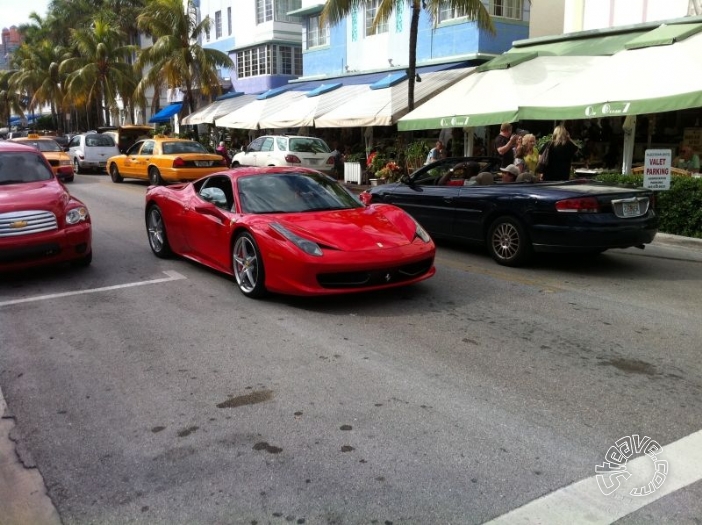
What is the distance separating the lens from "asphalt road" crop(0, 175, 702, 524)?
3.11 m

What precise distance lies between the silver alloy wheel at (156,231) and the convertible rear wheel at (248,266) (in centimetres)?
223

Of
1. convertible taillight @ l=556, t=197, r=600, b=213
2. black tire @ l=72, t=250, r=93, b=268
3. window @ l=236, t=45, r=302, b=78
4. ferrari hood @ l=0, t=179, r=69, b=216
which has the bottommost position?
black tire @ l=72, t=250, r=93, b=268

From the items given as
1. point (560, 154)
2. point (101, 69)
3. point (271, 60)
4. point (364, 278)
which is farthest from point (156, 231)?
point (101, 69)

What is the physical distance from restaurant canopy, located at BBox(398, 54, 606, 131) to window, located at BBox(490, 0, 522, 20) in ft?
14.6

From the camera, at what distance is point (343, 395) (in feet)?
13.9

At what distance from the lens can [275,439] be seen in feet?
12.0

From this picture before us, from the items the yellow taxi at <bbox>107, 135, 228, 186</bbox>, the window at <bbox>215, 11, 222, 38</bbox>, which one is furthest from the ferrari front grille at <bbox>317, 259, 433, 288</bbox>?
the window at <bbox>215, 11, 222, 38</bbox>

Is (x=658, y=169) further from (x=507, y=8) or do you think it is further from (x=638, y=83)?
(x=507, y=8)

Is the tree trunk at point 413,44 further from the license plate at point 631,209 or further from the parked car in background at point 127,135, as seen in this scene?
the parked car in background at point 127,135

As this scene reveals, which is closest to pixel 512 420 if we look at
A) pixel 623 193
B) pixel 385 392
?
pixel 385 392

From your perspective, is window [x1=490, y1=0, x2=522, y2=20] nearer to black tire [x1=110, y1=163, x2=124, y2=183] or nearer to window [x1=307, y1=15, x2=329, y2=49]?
window [x1=307, y1=15, x2=329, y2=49]

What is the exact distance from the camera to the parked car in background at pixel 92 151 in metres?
26.1

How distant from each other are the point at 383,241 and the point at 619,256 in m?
4.45

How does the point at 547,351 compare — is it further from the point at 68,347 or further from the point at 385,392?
the point at 68,347
